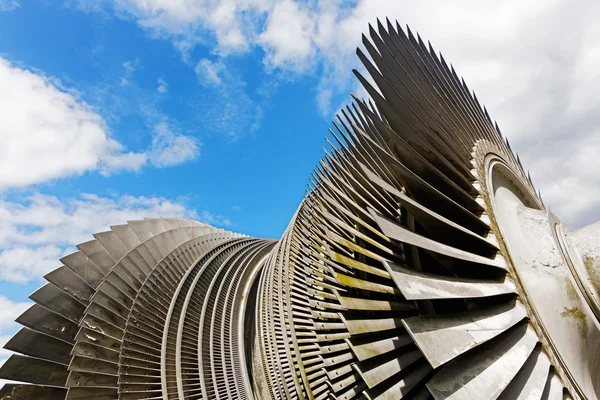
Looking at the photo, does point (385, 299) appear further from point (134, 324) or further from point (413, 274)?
point (134, 324)

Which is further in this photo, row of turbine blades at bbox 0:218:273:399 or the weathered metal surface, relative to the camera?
row of turbine blades at bbox 0:218:273:399

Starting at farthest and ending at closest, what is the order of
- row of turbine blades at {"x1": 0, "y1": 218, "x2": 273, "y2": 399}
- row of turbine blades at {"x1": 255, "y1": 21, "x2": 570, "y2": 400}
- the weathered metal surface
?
row of turbine blades at {"x1": 0, "y1": 218, "x2": 273, "y2": 399} < the weathered metal surface < row of turbine blades at {"x1": 255, "y1": 21, "x2": 570, "y2": 400}

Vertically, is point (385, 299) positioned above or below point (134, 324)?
below

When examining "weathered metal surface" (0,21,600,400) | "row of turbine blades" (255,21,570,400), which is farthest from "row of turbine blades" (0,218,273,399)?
"row of turbine blades" (255,21,570,400)

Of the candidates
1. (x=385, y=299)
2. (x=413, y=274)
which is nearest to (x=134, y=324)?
(x=385, y=299)

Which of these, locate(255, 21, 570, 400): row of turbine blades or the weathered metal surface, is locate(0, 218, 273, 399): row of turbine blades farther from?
locate(255, 21, 570, 400): row of turbine blades

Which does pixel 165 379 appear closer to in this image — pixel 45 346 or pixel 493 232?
pixel 45 346

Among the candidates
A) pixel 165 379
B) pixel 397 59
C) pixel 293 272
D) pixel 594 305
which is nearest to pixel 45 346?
pixel 165 379

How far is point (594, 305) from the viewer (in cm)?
342

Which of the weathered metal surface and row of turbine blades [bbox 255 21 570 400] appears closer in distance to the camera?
row of turbine blades [bbox 255 21 570 400]

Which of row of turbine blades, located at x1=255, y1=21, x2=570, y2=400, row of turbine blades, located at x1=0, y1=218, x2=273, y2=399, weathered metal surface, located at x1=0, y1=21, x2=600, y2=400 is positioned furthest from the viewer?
row of turbine blades, located at x1=0, y1=218, x2=273, y2=399

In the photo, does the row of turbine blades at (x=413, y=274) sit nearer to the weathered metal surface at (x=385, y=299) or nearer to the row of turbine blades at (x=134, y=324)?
the weathered metal surface at (x=385, y=299)

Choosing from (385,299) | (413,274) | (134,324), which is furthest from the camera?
(134,324)

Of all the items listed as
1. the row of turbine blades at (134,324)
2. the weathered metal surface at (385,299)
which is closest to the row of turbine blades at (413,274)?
the weathered metal surface at (385,299)
